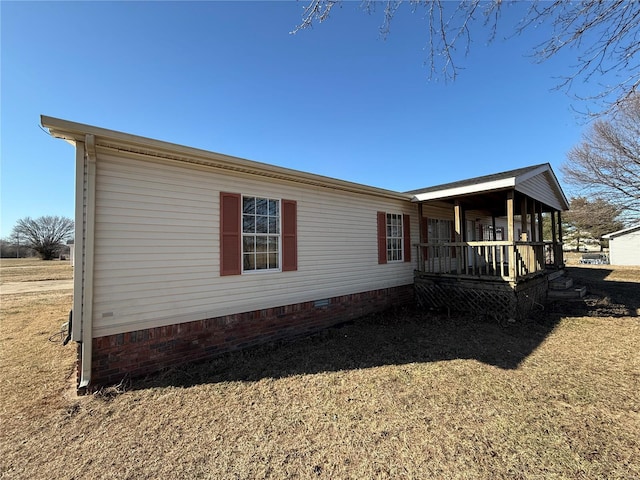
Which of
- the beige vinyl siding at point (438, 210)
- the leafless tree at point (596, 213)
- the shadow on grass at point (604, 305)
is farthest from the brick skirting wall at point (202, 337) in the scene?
the leafless tree at point (596, 213)

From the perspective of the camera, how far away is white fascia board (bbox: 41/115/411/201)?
3.51m

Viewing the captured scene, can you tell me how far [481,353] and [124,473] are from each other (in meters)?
5.11

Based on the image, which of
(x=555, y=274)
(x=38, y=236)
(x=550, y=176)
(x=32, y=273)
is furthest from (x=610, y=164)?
(x=38, y=236)

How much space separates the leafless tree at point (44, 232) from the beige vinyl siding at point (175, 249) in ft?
184

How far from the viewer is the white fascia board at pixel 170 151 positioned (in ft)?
11.5

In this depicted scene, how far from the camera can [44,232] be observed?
48.0 m

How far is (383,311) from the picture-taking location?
25.8ft

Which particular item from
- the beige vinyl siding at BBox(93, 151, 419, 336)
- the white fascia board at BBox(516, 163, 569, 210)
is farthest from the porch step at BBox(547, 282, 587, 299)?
the beige vinyl siding at BBox(93, 151, 419, 336)

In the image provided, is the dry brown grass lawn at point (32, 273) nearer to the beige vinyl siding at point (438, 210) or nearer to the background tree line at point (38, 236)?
the background tree line at point (38, 236)

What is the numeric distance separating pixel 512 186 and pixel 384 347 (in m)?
4.81

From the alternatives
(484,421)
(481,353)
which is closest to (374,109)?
(481,353)

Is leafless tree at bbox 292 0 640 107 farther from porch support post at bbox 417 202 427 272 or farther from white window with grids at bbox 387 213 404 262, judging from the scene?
porch support post at bbox 417 202 427 272

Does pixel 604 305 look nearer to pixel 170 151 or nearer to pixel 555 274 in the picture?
pixel 555 274

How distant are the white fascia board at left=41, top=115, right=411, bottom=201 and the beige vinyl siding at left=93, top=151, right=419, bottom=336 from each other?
16cm
